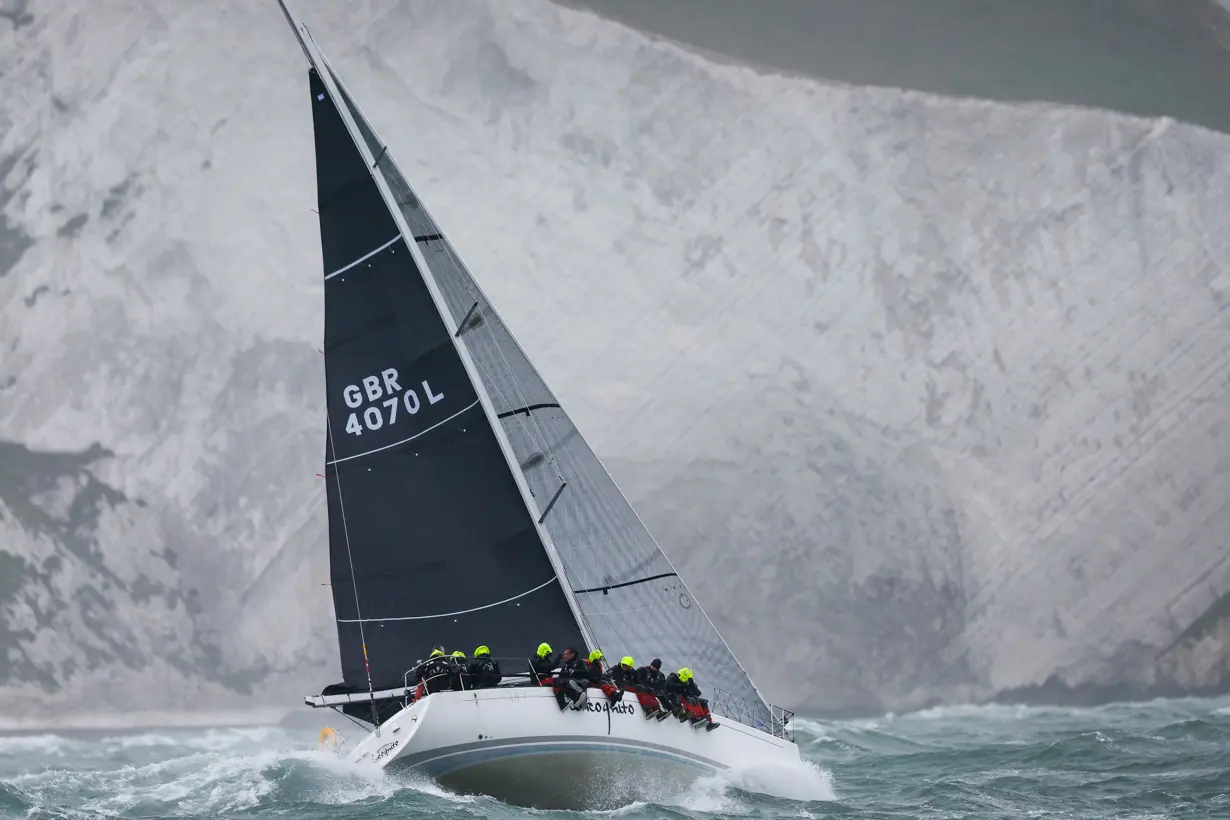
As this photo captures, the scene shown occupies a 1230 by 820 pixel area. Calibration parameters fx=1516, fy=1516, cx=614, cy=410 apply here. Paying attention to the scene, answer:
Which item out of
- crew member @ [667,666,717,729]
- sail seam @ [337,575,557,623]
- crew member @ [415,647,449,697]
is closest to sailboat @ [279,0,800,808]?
sail seam @ [337,575,557,623]

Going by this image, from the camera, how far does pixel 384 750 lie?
27.3 feet

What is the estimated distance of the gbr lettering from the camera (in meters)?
9.70

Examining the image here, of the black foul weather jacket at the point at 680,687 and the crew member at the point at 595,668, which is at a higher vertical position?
the crew member at the point at 595,668

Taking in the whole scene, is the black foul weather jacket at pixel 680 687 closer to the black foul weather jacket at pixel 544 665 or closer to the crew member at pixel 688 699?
the crew member at pixel 688 699

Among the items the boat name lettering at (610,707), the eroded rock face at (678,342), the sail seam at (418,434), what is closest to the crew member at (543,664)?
the boat name lettering at (610,707)

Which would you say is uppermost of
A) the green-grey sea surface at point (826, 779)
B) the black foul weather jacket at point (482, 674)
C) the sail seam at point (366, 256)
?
the sail seam at point (366, 256)

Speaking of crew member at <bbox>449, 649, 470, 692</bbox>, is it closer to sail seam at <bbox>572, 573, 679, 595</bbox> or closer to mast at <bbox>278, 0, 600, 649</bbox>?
mast at <bbox>278, 0, 600, 649</bbox>

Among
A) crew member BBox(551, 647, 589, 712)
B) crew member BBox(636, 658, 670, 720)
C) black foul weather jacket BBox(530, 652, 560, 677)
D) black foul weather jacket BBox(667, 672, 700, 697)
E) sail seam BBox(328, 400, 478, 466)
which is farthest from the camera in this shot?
sail seam BBox(328, 400, 478, 466)

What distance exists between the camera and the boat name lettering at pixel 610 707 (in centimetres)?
845

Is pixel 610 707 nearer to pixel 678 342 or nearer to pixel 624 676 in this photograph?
pixel 624 676

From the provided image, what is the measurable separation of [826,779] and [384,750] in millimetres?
3230

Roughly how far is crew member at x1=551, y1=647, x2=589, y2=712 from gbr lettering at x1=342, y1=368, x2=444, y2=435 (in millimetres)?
2049

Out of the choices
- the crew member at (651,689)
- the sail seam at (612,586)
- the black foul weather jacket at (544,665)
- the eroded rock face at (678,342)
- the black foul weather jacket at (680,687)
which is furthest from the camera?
the eroded rock face at (678,342)

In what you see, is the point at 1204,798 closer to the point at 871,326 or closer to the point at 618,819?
the point at 618,819
